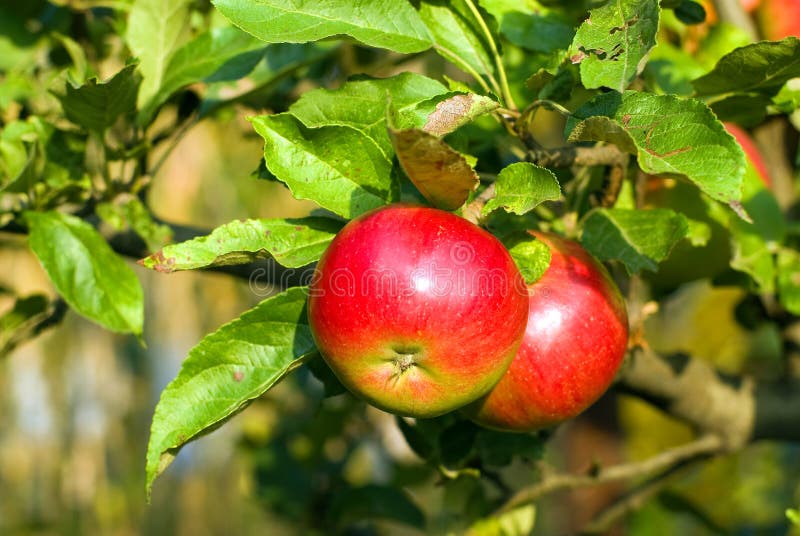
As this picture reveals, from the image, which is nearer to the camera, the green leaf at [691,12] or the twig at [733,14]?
the green leaf at [691,12]

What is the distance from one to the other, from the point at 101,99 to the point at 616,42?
51 centimetres

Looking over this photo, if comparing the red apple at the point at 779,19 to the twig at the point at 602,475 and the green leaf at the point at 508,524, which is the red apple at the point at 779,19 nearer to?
the twig at the point at 602,475

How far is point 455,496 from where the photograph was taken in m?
1.09

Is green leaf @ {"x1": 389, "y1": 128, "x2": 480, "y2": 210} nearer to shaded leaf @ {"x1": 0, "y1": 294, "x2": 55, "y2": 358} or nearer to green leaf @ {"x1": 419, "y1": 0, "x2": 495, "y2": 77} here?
green leaf @ {"x1": 419, "y1": 0, "x2": 495, "y2": 77}

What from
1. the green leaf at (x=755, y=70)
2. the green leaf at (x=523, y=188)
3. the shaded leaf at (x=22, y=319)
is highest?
the green leaf at (x=755, y=70)

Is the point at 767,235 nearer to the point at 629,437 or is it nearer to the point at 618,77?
the point at 618,77

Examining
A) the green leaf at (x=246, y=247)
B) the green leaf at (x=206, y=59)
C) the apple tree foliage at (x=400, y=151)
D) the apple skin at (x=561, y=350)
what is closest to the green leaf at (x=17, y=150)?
the apple tree foliage at (x=400, y=151)

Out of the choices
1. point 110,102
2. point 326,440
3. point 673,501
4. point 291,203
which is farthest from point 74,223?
point 291,203

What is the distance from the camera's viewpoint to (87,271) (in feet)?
2.87

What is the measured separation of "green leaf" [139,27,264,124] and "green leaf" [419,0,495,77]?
0.24 metres

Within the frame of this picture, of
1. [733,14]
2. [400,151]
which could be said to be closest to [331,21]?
[400,151]

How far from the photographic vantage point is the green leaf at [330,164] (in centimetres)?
66

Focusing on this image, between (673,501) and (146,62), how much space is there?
1.08 metres

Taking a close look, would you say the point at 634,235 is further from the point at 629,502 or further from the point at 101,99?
the point at 629,502
